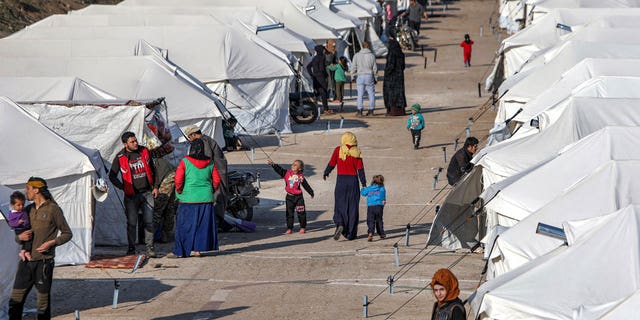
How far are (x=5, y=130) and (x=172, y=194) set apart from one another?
228 cm

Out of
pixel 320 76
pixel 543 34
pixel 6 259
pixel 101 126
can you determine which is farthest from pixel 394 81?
pixel 6 259

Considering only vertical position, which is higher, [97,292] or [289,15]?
[289,15]

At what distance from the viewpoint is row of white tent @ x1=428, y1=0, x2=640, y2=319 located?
1060cm

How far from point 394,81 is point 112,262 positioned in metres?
15.5

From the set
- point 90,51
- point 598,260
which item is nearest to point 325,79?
point 90,51

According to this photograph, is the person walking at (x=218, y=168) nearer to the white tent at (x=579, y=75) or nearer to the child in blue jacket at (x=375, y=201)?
the child in blue jacket at (x=375, y=201)

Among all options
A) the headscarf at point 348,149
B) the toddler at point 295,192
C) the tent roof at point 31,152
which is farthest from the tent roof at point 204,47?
the tent roof at point 31,152

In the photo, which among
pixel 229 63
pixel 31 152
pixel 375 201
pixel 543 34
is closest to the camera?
pixel 31 152

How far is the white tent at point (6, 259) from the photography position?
13148 millimetres

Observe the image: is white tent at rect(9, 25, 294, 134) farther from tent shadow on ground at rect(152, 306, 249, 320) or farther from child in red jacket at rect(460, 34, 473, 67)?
tent shadow on ground at rect(152, 306, 249, 320)

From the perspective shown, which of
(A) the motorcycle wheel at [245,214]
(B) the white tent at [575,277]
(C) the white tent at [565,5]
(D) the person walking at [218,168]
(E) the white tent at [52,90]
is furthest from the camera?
(C) the white tent at [565,5]

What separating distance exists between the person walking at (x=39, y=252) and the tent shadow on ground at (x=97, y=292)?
3.88 ft

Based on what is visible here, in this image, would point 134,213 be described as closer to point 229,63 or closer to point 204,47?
point 229,63

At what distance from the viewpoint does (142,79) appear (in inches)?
951
